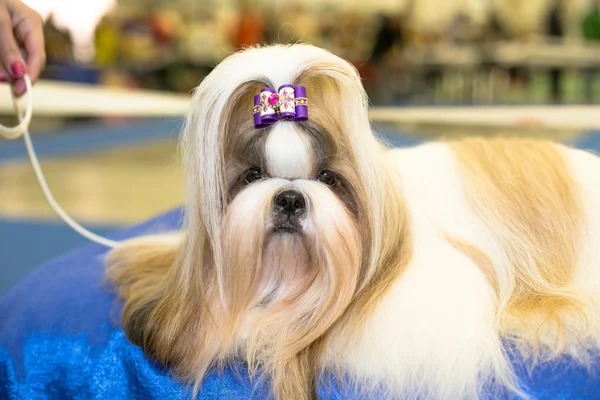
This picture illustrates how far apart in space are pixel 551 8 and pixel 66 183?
10149 millimetres

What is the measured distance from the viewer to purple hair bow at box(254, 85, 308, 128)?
1343 mm

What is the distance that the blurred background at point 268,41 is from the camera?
5.39 meters

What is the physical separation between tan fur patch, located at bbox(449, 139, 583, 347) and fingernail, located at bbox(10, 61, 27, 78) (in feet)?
3.61

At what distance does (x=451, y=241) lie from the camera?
155 cm

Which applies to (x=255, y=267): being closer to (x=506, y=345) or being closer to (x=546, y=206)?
(x=506, y=345)

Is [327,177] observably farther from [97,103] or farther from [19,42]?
[97,103]

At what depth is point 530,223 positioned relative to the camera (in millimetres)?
1636

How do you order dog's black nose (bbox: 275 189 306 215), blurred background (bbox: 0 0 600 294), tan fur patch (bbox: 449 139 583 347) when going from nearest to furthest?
dog's black nose (bbox: 275 189 306 215)
tan fur patch (bbox: 449 139 583 347)
blurred background (bbox: 0 0 600 294)

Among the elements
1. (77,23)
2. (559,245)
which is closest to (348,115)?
(559,245)

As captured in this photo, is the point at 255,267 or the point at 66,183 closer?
the point at 255,267

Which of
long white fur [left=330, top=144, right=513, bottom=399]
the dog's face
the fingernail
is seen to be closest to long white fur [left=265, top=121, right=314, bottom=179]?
the dog's face

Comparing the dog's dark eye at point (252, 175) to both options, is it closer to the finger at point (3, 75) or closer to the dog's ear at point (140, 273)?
the dog's ear at point (140, 273)

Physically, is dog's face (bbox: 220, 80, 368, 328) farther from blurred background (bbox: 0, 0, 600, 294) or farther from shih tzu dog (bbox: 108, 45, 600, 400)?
blurred background (bbox: 0, 0, 600, 294)

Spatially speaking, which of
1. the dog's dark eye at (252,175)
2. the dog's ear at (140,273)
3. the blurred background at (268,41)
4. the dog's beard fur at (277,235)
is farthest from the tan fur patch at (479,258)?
the blurred background at (268,41)
